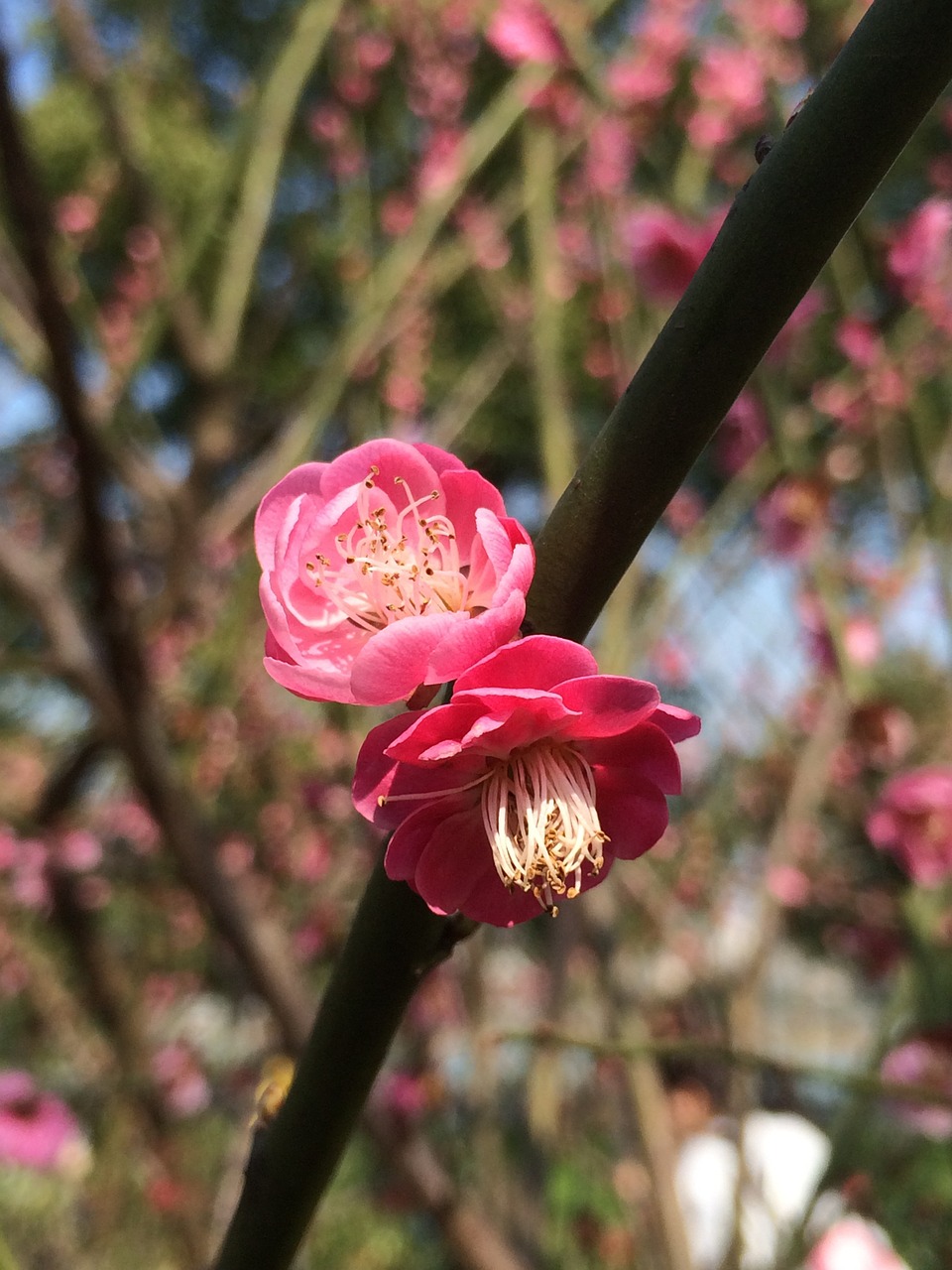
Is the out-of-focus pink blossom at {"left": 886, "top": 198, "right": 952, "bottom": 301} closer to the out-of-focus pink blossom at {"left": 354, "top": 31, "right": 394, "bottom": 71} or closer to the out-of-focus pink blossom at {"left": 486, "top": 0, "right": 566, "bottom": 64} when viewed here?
the out-of-focus pink blossom at {"left": 486, "top": 0, "right": 566, "bottom": 64}

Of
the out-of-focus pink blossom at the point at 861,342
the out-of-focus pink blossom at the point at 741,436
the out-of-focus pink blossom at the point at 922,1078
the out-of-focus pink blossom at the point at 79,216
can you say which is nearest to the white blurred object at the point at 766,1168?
the out-of-focus pink blossom at the point at 922,1078

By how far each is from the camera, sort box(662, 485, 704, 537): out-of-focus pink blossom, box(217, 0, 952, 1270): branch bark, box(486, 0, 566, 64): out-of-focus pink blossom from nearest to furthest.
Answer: box(217, 0, 952, 1270): branch bark
box(486, 0, 566, 64): out-of-focus pink blossom
box(662, 485, 704, 537): out-of-focus pink blossom

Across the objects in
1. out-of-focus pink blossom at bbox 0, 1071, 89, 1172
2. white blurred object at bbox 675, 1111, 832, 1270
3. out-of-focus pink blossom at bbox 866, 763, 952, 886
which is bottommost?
out-of-focus pink blossom at bbox 0, 1071, 89, 1172

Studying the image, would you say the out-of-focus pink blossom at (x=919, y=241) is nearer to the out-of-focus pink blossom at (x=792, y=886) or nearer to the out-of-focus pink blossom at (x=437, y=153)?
the out-of-focus pink blossom at (x=792, y=886)

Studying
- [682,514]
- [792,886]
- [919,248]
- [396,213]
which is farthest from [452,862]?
[396,213]

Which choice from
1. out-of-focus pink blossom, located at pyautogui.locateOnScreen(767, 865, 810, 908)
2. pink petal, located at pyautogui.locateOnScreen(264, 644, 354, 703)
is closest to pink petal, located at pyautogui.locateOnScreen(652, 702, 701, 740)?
pink petal, located at pyautogui.locateOnScreen(264, 644, 354, 703)

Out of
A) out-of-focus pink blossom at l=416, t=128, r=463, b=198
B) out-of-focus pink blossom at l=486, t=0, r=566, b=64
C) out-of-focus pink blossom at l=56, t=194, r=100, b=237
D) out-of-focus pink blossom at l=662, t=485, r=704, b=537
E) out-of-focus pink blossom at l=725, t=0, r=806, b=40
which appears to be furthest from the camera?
out-of-focus pink blossom at l=56, t=194, r=100, b=237
